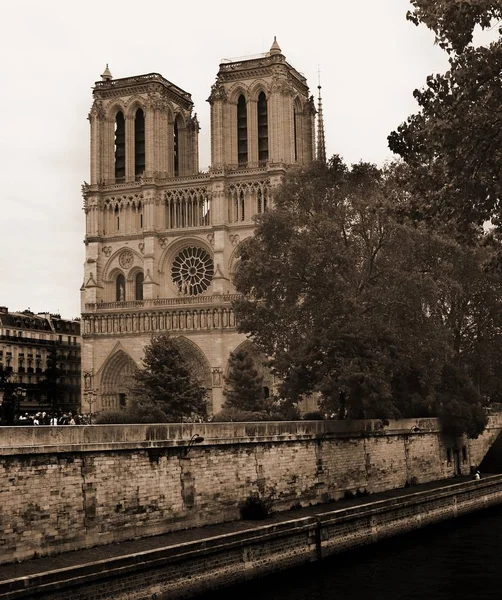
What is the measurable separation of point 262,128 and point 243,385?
19.4 meters

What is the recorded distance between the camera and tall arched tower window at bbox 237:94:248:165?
6649cm

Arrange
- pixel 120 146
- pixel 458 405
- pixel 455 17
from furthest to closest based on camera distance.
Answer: pixel 120 146 → pixel 458 405 → pixel 455 17

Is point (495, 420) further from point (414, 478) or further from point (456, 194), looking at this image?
point (456, 194)

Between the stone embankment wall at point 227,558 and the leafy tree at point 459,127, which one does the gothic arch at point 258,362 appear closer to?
the stone embankment wall at point 227,558

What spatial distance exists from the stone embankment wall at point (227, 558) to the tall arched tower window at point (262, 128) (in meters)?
40.0

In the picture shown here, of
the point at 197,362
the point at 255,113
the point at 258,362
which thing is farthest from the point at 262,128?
the point at 197,362

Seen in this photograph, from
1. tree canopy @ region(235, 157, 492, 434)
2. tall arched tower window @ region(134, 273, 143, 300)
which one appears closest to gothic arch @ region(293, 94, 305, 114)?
tall arched tower window @ region(134, 273, 143, 300)

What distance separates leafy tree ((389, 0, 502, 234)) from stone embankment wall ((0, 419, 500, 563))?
8162mm

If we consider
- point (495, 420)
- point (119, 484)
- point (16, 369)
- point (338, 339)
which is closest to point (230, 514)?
point (119, 484)

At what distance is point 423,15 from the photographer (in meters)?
18.2

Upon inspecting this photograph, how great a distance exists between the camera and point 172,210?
66938 mm

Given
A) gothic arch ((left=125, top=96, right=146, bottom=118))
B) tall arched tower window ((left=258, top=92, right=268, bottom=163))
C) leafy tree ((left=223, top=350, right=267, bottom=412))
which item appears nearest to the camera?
leafy tree ((left=223, top=350, right=267, bottom=412))

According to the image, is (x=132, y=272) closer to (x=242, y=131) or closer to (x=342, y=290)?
(x=242, y=131)

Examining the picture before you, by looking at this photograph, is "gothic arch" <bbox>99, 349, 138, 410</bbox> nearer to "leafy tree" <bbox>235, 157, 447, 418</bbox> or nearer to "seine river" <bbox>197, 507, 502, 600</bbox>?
"leafy tree" <bbox>235, 157, 447, 418</bbox>
